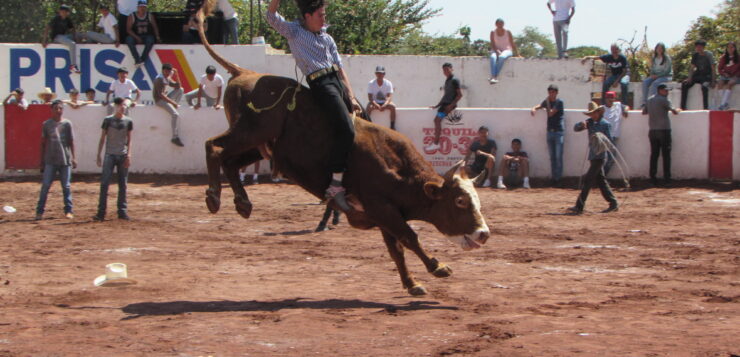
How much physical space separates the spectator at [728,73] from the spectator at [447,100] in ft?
20.8

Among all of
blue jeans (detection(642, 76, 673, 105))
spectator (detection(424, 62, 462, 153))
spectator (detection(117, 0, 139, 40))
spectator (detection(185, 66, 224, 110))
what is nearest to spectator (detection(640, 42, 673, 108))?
blue jeans (detection(642, 76, 673, 105))

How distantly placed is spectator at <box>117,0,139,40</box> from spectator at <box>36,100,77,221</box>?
804 centimetres

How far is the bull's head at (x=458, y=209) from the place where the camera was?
8.30m

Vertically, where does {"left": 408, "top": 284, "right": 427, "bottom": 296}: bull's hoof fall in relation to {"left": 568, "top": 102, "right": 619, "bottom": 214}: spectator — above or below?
below

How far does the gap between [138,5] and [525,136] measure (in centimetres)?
1017

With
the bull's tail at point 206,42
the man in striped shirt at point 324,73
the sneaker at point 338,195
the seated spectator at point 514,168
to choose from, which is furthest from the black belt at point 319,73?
the seated spectator at point 514,168

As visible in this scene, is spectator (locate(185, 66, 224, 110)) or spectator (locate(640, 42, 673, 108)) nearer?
spectator (locate(185, 66, 224, 110))

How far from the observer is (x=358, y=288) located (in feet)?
30.8

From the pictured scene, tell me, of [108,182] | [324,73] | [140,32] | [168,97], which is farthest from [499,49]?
[324,73]

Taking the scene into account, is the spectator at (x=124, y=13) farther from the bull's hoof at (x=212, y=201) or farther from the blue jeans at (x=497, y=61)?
the bull's hoof at (x=212, y=201)

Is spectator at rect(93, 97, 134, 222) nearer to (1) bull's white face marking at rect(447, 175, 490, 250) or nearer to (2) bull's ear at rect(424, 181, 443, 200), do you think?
(2) bull's ear at rect(424, 181, 443, 200)

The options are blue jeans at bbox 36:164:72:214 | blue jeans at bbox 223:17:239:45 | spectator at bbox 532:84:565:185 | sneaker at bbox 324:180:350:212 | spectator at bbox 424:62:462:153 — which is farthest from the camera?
blue jeans at bbox 223:17:239:45

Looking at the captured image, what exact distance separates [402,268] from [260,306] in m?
1.49

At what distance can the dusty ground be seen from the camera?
22.4 ft
